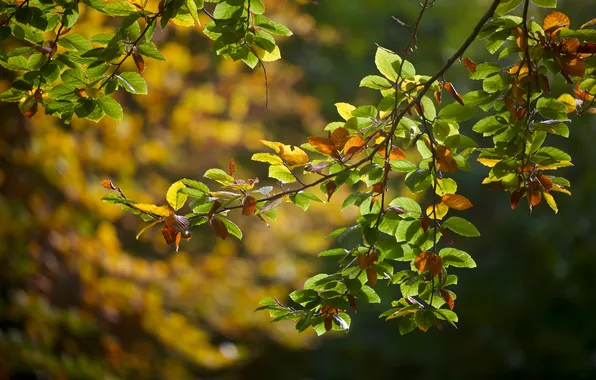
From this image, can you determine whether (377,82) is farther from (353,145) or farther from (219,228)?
(219,228)

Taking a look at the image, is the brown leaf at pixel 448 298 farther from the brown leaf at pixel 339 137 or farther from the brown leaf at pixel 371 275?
the brown leaf at pixel 339 137

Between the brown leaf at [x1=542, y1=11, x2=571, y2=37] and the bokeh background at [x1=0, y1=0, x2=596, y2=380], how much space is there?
68cm

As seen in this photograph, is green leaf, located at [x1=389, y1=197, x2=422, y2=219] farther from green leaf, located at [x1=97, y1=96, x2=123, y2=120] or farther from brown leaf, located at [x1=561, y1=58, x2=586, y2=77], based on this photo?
green leaf, located at [x1=97, y1=96, x2=123, y2=120]

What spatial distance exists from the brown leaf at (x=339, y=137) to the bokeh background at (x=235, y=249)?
16.1 inches

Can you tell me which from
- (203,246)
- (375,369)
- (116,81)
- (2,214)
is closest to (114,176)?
(2,214)

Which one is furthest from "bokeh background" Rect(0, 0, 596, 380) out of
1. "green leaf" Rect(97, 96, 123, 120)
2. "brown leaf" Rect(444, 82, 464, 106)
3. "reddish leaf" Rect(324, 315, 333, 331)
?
"reddish leaf" Rect(324, 315, 333, 331)

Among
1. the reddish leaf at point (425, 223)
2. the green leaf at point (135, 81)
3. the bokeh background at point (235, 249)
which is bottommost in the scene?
the bokeh background at point (235, 249)

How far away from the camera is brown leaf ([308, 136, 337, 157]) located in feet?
3.86

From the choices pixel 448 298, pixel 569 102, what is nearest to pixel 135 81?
pixel 448 298

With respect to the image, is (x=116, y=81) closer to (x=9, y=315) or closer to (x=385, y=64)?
(x=385, y=64)

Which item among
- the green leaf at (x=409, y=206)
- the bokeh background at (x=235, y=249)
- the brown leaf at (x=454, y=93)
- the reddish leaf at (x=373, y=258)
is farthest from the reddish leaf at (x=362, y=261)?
the bokeh background at (x=235, y=249)

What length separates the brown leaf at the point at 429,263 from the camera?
120cm

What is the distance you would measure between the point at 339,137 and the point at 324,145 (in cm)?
3

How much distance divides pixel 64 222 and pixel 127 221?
3.54ft
